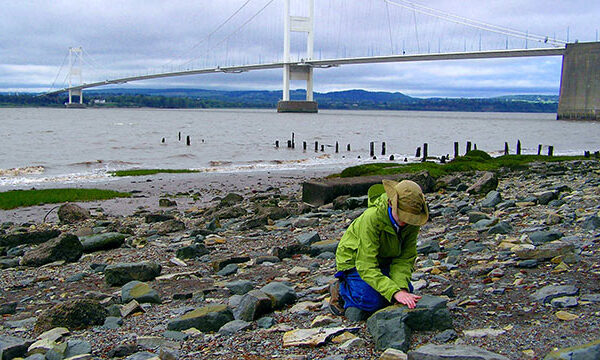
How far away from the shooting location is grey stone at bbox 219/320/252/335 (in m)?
3.86

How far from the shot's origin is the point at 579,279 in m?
4.26

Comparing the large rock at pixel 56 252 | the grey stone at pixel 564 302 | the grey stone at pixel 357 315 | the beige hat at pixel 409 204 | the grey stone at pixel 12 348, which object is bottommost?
the large rock at pixel 56 252

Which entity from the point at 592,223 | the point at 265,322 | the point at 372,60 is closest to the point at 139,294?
the point at 265,322

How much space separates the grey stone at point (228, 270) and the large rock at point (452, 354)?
10.1ft

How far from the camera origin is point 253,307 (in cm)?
404

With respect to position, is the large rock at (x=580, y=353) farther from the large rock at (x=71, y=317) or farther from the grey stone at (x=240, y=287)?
the large rock at (x=71, y=317)

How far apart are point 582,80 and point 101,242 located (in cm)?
7706

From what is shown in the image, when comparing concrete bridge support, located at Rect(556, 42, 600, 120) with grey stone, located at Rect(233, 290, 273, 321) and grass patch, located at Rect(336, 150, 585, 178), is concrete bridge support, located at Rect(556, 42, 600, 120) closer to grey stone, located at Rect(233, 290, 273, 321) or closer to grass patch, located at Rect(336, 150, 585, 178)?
grass patch, located at Rect(336, 150, 585, 178)

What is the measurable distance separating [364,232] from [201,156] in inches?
1012

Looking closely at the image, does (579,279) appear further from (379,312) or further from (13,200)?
(13,200)

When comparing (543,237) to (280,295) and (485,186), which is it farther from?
(485,186)

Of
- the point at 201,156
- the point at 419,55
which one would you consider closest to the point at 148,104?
the point at 419,55

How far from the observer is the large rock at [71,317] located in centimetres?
424

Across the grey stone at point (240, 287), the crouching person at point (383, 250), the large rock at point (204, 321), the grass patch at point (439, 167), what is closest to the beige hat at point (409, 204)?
the crouching person at point (383, 250)
